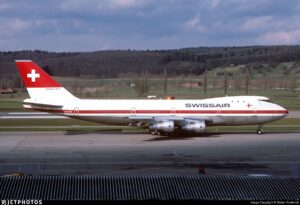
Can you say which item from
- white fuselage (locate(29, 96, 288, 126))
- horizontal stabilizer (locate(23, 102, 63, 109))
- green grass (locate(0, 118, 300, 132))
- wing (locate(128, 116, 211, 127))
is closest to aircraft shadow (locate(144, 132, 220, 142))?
white fuselage (locate(29, 96, 288, 126))

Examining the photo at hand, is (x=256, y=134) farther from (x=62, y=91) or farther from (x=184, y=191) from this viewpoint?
(x=184, y=191)

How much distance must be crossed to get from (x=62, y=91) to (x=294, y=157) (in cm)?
2171

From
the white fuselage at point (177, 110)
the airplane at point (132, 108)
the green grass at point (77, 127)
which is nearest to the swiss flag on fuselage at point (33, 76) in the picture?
the airplane at point (132, 108)

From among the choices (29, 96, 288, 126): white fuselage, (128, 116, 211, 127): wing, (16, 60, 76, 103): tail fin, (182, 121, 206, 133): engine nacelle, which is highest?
(16, 60, 76, 103): tail fin

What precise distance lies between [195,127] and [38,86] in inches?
563

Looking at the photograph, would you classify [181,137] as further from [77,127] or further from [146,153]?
[77,127]

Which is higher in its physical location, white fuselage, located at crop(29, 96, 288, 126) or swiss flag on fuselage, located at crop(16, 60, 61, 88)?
swiss flag on fuselage, located at crop(16, 60, 61, 88)

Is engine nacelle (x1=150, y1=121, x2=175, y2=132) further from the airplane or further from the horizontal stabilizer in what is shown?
the horizontal stabilizer

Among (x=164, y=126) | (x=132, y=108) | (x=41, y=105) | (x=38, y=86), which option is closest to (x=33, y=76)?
(x=38, y=86)

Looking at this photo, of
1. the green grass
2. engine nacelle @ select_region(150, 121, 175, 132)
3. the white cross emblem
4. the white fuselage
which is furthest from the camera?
the green grass

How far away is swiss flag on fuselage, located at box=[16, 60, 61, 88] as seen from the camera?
47.2 metres

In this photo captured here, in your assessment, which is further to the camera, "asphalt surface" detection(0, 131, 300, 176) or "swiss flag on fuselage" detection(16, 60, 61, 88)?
"swiss flag on fuselage" detection(16, 60, 61, 88)

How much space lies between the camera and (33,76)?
1868 inches

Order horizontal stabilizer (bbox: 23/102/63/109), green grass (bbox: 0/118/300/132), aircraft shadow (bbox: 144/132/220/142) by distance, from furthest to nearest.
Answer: green grass (bbox: 0/118/300/132)
horizontal stabilizer (bbox: 23/102/63/109)
aircraft shadow (bbox: 144/132/220/142)
